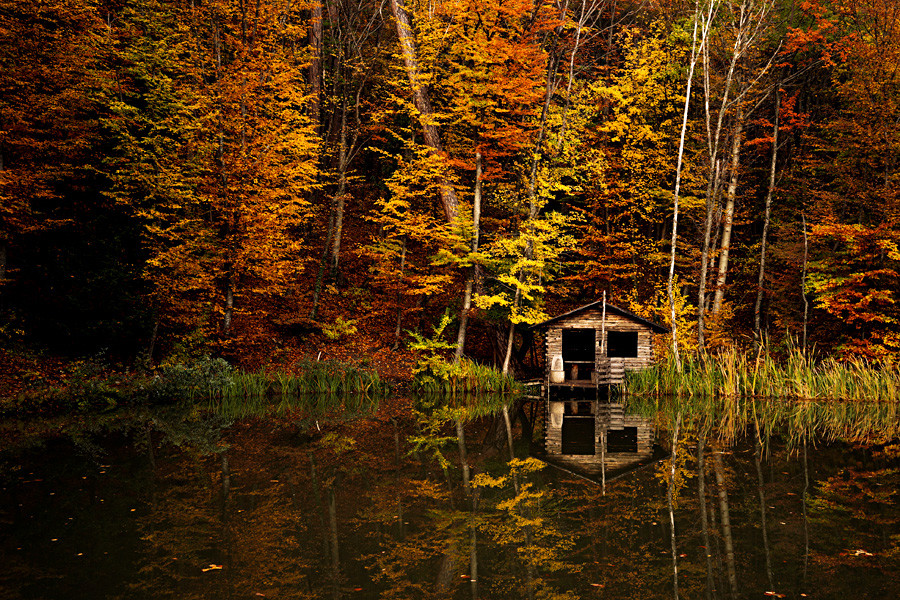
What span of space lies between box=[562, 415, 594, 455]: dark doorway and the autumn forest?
193 inches

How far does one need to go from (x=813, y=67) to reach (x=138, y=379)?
27003 millimetres

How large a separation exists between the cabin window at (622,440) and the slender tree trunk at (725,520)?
149cm

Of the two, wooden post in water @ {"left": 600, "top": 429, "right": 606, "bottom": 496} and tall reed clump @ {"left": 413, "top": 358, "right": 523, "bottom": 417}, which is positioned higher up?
tall reed clump @ {"left": 413, "top": 358, "right": 523, "bottom": 417}

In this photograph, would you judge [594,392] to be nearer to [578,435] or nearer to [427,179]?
[578,435]

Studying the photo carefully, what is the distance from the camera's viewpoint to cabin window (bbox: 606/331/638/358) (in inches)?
919

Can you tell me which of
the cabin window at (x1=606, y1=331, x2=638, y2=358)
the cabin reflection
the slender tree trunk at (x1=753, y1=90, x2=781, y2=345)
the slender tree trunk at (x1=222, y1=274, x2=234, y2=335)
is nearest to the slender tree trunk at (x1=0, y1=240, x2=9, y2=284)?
the slender tree trunk at (x1=222, y1=274, x2=234, y2=335)

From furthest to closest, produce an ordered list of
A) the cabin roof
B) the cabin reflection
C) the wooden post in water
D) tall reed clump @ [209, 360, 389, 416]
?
the cabin roof, tall reed clump @ [209, 360, 389, 416], the cabin reflection, the wooden post in water

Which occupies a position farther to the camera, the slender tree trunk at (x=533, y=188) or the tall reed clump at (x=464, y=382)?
the slender tree trunk at (x=533, y=188)

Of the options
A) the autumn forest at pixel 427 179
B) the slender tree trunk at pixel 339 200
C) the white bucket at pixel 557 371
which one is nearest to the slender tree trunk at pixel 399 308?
the autumn forest at pixel 427 179

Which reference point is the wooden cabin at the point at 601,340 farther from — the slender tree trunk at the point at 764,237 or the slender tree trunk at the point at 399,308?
the slender tree trunk at the point at 764,237

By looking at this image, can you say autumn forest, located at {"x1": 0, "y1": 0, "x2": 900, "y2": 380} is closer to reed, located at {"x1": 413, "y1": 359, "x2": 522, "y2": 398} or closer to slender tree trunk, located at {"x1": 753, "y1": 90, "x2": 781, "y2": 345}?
slender tree trunk, located at {"x1": 753, "y1": 90, "x2": 781, "y2": 345}

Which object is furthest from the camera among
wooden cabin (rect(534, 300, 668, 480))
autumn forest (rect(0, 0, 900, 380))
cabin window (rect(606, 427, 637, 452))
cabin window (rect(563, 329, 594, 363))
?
cabin window (rect(563, 329, 594, 363))

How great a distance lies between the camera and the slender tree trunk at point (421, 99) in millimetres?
20391

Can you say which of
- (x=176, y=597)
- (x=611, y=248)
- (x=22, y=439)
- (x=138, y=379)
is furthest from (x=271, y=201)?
(x=176, y=597)
